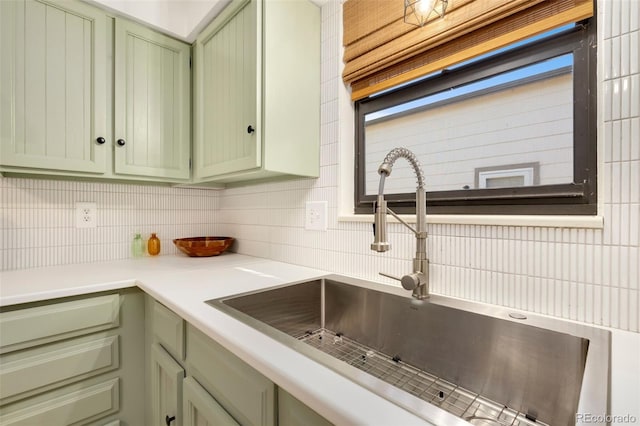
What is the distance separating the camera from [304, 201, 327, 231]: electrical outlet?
1.34m

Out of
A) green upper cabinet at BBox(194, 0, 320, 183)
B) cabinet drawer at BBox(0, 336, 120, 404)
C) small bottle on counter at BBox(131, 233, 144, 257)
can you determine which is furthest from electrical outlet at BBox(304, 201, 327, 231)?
small bottle on counter at BBox(131, 233, 144, 257)

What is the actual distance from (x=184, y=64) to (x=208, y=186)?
2.29ft

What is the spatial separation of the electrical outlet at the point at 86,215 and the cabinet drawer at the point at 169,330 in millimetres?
795

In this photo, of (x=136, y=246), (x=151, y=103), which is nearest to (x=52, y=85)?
(x=151, y=103)

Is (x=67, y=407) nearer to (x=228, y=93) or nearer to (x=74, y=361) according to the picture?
(x=74, y=361)

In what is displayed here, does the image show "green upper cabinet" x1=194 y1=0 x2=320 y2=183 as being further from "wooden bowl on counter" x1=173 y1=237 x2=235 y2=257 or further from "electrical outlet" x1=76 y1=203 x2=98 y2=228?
"electrical outlet" x1=76 y1=203 x2=98 y2=228

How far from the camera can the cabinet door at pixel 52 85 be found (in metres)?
1.19

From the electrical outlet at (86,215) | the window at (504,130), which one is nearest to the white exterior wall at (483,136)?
the window at (504,130)

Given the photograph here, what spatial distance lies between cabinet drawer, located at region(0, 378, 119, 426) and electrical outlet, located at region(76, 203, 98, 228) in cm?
80

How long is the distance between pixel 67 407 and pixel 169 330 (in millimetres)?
517

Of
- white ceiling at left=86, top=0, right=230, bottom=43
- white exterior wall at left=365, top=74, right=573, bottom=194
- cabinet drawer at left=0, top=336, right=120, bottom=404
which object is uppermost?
white ceiling at left=86, top=0, right=230, bottom=43

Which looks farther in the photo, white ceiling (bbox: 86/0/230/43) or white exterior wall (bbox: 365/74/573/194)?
white ceiling (bbox: 86/0/230/43)

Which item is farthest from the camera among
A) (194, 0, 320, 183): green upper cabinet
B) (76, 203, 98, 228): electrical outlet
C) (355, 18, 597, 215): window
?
(76, 203, 98, 228): electrical outlet

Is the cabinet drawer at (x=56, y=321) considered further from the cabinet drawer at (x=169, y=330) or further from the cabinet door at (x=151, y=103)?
the cabinet door at (x=151, y=103)
